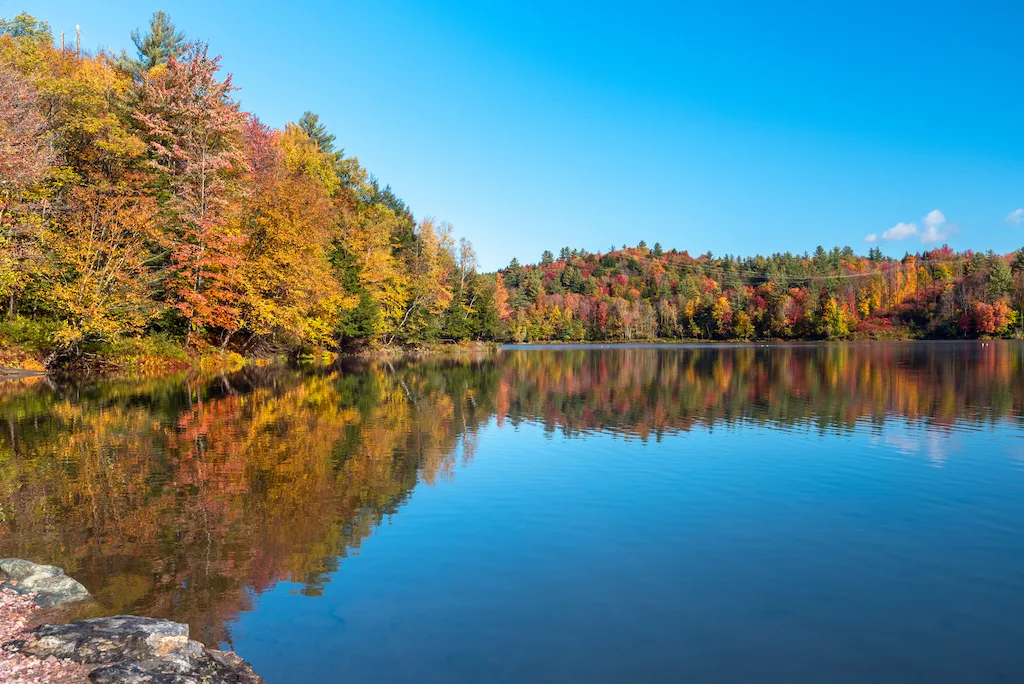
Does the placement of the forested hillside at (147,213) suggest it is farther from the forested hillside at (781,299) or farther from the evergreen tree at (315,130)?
the forested hillside at (781,299)

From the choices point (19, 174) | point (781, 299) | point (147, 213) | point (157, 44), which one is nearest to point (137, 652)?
point (19, 174)

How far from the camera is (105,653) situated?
5.24m

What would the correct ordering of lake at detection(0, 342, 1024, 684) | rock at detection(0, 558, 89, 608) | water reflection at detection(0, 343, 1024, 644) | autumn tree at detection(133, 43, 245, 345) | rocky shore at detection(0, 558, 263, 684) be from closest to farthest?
rocky shore at detection(0, 558, 263, 684) < lake at detection(0, 342, 1024, 684) < rock at detection(0, 558, 89, 608) < water reflection at detection(0, 343, 1024, 644) < autumn tree at detection(133, 43, 245, 345)

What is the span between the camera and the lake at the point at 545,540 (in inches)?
237

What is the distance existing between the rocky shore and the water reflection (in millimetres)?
606

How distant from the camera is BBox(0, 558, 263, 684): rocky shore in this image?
4901mm

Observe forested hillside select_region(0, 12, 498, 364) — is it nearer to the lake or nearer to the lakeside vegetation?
the lakeside vegetation

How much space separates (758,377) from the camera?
3631 centimetres

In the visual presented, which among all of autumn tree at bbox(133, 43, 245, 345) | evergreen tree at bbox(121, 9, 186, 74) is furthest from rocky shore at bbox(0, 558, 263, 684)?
evergreen tree at bbox(121, 9, 186, 74)

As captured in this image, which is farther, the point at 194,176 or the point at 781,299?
the point at 781,299

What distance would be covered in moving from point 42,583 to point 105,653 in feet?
7.24

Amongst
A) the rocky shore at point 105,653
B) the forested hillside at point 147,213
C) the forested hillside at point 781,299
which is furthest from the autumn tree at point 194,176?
the forested hillside at point 781,299

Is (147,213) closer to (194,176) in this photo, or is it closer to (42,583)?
(194,176)

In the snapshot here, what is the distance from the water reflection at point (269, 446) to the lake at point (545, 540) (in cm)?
8
